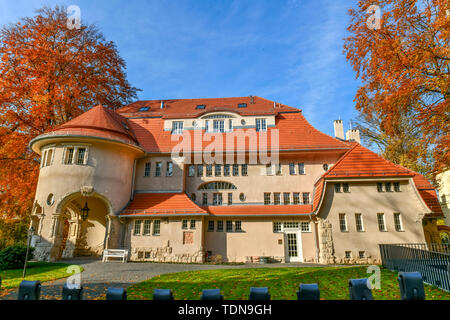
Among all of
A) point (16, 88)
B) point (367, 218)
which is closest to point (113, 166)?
point (16, 88)

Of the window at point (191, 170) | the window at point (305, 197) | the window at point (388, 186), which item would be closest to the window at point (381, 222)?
the window at point (388, 186)

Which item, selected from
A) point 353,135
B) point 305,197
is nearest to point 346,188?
point 305,197

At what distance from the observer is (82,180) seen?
18922 millimetres

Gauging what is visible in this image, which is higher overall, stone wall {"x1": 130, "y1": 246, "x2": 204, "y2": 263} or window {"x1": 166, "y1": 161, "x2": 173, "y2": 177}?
window {"x1": 166, "y1": 161, "x2": 173, "y2": 177}

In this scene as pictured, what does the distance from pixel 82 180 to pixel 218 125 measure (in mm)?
12154

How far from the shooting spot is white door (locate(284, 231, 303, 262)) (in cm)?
1997

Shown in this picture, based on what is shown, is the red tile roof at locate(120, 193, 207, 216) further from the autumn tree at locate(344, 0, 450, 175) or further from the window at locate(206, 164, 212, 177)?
the autumn tree at locate(344, 0, 450, 175)

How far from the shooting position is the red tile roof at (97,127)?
19609mm

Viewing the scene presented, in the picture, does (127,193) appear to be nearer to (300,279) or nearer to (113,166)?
(113,166)

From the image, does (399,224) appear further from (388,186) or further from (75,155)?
(75,155)

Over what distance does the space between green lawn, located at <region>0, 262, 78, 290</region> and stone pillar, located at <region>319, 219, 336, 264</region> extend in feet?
50.9

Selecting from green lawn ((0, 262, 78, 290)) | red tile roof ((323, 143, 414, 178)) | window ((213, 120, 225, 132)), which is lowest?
green lawn ((0, 262, 78, 290))

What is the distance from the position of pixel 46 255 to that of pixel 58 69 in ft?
58.3

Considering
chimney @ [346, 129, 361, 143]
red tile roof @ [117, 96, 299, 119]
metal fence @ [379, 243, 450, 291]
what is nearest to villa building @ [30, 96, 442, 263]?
red tile roof @ [117, 96, 299, 119]
